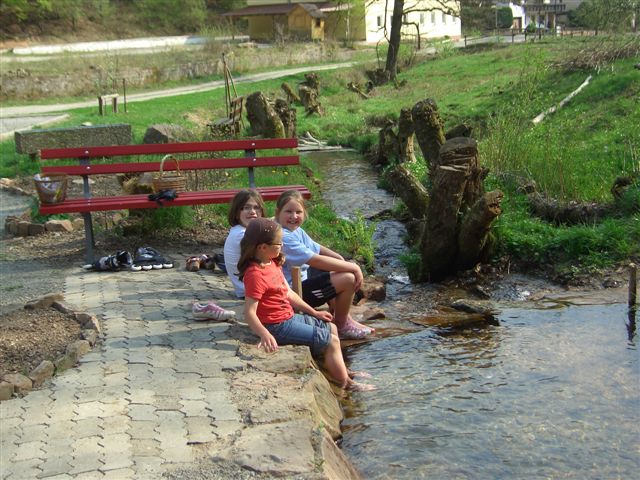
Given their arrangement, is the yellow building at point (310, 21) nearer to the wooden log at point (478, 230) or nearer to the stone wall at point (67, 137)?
the stone wall at point (67, 137)

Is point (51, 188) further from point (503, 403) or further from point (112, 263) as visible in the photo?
point (503, 403)

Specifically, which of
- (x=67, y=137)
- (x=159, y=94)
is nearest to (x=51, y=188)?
(x=67, y=137)

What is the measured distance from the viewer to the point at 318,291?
7578mm

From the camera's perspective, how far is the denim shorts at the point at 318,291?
298 inches

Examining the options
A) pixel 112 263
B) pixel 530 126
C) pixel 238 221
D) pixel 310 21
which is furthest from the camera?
pixel 310 21

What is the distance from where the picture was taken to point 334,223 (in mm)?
12719

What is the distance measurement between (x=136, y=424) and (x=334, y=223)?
772 centimetres


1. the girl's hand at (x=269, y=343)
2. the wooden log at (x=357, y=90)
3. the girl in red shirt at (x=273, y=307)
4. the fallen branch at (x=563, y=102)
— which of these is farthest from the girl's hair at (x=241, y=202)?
the wooden log at (x=357, y=90)

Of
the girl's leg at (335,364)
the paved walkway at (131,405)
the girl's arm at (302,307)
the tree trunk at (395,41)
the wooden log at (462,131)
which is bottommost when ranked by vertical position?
the girl's leg at (335,364)

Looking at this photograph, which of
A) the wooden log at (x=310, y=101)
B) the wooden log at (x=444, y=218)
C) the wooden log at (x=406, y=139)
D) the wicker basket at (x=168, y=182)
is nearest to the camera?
the wooden log at (x=444, y=218)

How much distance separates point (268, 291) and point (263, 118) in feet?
44.7

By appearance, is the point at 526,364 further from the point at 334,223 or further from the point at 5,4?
the point at 5,4

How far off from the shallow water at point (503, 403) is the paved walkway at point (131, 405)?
42.5 inches

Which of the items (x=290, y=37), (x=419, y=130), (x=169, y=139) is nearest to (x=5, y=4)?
(x=290, y=37)
